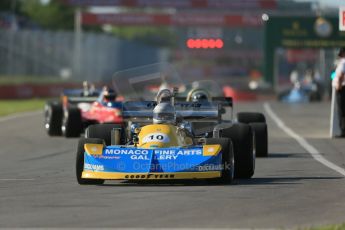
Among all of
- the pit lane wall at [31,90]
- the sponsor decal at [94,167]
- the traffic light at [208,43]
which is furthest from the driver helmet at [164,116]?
the traffic light at [208,43]

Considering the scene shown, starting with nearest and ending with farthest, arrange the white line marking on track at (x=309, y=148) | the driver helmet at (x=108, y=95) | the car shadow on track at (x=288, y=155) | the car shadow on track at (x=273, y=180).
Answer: the car shadow on track at (x=273, y=180), the white line marking on track at (x=309, y=148), the car shadow on track at (x=288, y=155), the driver helmet at (x=108, y=95)

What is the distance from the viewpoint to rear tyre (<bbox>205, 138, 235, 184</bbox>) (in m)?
14.6

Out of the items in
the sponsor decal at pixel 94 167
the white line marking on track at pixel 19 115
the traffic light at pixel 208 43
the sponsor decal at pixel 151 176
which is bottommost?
the white line marking on track at pixel 19 115

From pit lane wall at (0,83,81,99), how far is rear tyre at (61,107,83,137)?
27.7 m

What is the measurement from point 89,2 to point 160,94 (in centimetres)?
4892

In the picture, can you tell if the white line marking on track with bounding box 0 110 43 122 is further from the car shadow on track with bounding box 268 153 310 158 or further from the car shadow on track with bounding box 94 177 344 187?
the car shadow on track with bounding box 94 177 344 187

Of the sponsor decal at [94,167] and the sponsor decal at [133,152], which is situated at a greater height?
the sponsor decal at [133,152]

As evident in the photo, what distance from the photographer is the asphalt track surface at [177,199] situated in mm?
11023

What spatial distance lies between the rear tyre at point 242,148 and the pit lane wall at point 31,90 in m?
38.7

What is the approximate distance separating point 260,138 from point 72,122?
24.8ft

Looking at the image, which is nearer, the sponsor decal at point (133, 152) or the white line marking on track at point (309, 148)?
the sponsor decal at point (133, 152)

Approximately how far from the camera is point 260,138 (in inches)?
784

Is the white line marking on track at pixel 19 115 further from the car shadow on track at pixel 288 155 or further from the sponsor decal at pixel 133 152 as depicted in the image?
the sponsor decal at pixel 133 152

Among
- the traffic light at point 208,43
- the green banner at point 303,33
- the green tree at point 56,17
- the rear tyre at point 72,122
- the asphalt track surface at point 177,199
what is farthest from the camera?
the green tree at point 56,17
